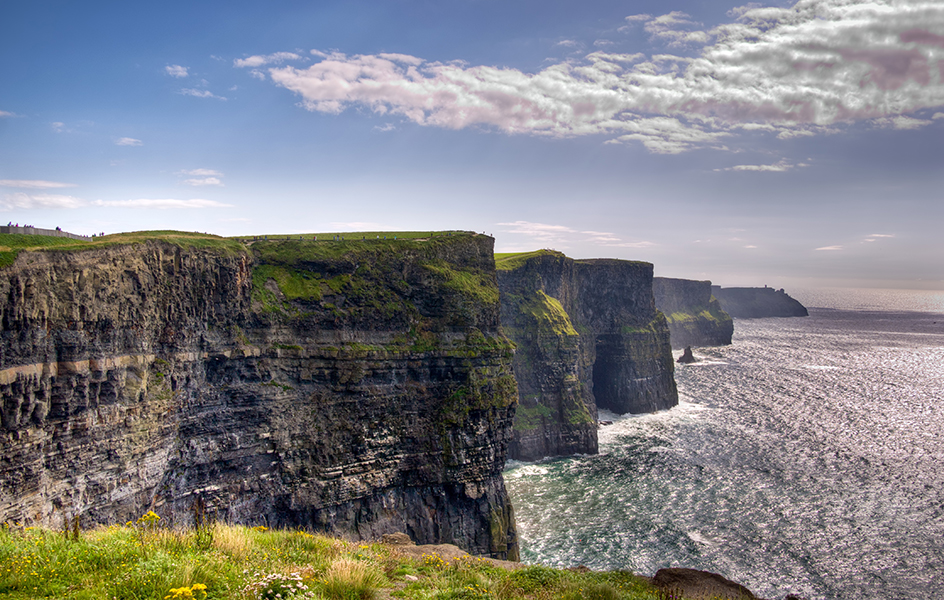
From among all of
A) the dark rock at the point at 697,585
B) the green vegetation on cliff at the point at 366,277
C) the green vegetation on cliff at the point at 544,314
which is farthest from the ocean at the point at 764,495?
→ the green vegetation on cliff at the point at 366,277

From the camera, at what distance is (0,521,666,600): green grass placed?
10.9 metres

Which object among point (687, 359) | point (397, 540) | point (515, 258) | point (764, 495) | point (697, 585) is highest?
point (515, 258)

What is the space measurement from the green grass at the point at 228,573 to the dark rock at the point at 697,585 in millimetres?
3289

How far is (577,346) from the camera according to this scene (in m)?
94.0

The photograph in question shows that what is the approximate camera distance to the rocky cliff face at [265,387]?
97.3 feet

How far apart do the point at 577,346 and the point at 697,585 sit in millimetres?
72226

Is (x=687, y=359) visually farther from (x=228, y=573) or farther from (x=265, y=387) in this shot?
(x=228, y=573)

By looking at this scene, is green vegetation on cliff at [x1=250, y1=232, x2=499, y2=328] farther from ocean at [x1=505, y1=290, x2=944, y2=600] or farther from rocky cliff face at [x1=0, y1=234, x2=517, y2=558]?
ocean at [x1=505, y1=290, x2=944, y2=600]

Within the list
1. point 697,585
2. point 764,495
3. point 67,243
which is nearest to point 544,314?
point 764,495

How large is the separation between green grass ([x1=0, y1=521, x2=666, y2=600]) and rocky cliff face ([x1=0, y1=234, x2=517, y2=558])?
1904 centimetres

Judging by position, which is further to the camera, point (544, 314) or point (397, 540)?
point (544, 314)

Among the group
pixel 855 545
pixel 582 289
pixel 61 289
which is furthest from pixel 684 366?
pixel 61 289

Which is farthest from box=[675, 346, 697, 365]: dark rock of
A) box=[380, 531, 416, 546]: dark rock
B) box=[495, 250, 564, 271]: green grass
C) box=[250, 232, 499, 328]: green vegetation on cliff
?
box=[380, 531, 416, 546]: dark rock

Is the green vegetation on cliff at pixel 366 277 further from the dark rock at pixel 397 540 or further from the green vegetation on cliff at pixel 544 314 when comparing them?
the green vegetation on cliff at pixel 544 314
